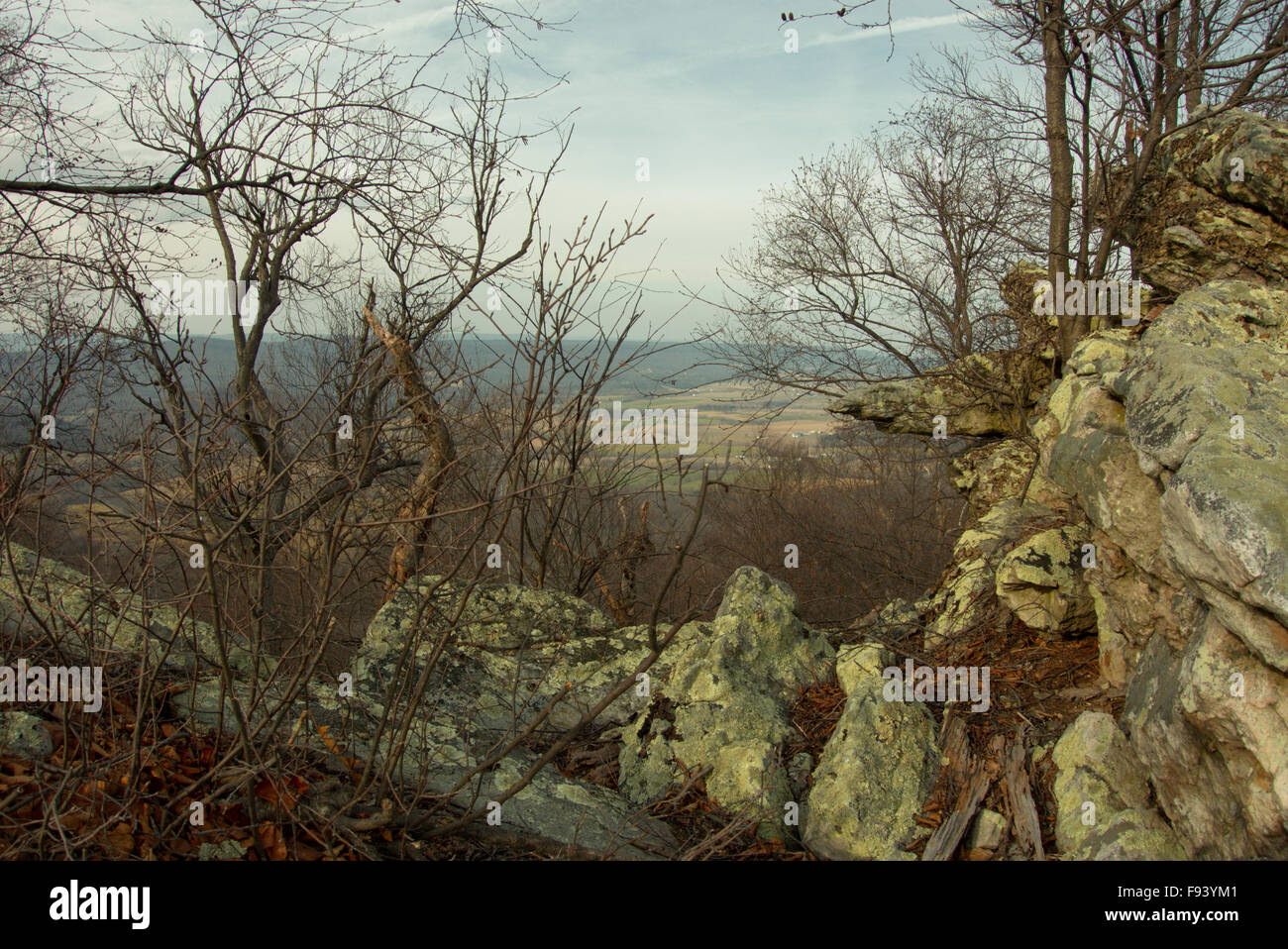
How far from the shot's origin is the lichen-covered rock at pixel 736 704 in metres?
4.34

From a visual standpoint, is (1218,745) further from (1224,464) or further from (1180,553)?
(1224,464)

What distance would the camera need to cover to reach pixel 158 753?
3387mm

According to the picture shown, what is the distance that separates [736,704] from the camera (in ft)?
15.5

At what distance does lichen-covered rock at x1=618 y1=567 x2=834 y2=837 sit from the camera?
4340 mm
